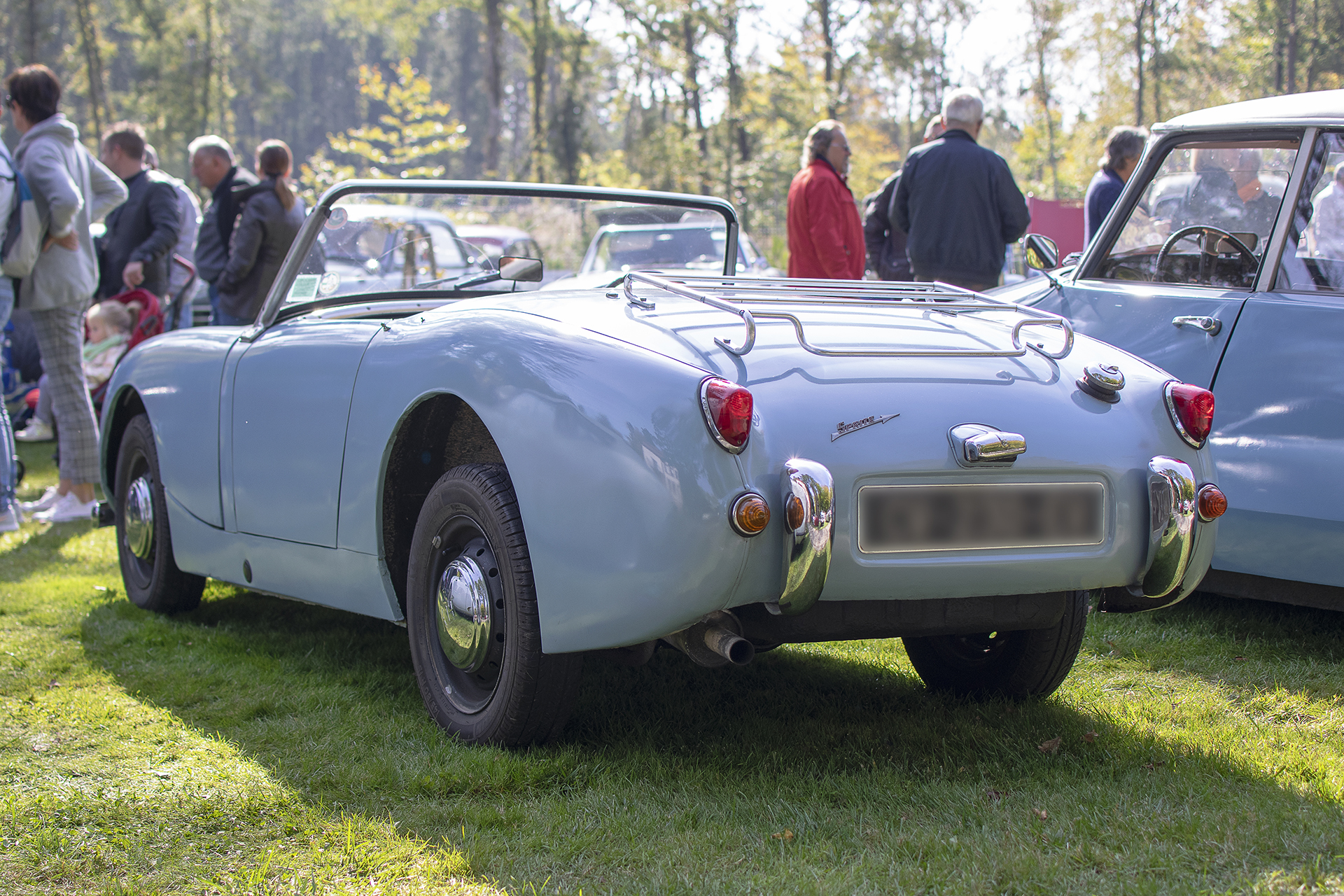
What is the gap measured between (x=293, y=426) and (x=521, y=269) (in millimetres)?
1045

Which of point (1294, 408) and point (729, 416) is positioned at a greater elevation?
point (729, 416)

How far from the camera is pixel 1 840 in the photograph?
8.31 feet

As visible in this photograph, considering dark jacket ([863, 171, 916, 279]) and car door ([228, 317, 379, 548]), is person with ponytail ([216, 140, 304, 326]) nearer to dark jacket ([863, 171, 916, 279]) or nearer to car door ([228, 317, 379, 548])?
car door ([228, 317, 379, 548])

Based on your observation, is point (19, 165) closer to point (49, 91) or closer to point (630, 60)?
point (49, 91)

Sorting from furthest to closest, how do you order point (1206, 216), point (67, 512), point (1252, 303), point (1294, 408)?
point (67, 512) < point (1206, 216) < point (1252, 303) < point (1294, 408)

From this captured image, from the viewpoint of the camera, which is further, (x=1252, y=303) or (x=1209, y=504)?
(x=1252, y=303)

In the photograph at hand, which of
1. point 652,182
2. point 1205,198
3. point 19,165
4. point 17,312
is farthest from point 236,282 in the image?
point 652,182

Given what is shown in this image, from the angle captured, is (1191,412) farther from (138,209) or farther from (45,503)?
(138,209)

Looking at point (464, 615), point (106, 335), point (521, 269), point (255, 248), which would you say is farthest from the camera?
point (106, 335)

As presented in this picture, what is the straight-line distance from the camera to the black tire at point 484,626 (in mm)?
2760

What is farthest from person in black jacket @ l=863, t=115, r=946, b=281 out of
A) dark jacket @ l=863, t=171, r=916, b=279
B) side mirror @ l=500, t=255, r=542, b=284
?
side mirror @ l=500, t=255, r=542, b=284

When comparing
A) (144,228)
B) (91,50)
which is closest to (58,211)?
(144,228)

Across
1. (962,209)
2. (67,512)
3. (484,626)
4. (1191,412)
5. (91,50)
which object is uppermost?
(91,50)

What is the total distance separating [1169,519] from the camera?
107 inches
